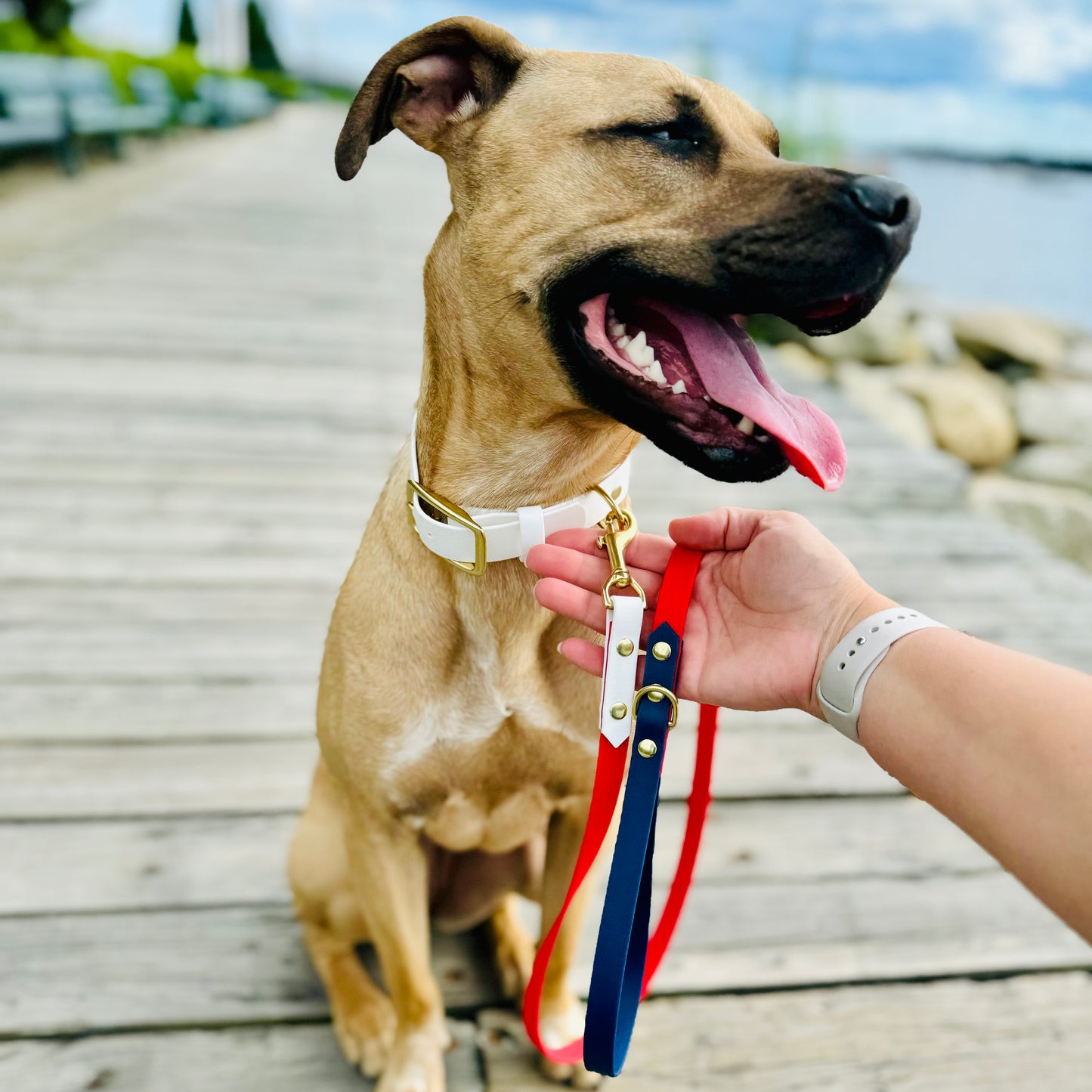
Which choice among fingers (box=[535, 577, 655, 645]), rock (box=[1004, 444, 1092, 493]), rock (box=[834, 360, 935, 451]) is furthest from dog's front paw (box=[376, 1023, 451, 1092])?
rock (box=[1004, 444, 1092, 493])

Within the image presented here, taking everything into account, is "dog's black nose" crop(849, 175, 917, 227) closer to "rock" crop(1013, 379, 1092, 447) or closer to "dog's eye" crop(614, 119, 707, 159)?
"dog's eye" crop(614, 119, 707, 159)

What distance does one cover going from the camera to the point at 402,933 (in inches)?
68.1

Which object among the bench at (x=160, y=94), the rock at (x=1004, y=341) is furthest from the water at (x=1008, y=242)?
the bench at (x=160, y=94)

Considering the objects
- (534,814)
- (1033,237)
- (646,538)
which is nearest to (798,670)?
(646,538)

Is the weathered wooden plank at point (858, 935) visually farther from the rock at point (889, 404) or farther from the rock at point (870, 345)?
the rock at point (870, 345)

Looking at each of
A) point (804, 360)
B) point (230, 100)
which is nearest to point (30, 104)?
point (804, 360)

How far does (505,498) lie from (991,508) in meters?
4.57

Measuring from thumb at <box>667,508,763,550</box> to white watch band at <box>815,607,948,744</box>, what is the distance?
25 centimetres

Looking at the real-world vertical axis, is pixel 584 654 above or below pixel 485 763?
above

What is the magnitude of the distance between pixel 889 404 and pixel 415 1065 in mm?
6168

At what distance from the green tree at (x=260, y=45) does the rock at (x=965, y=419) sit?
45355 millimetres

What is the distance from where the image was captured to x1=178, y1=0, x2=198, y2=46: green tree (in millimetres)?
33312

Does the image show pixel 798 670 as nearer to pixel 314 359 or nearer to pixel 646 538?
pixel 646 538

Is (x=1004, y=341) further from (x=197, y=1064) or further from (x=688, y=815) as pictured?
(x=197, y=1064)
